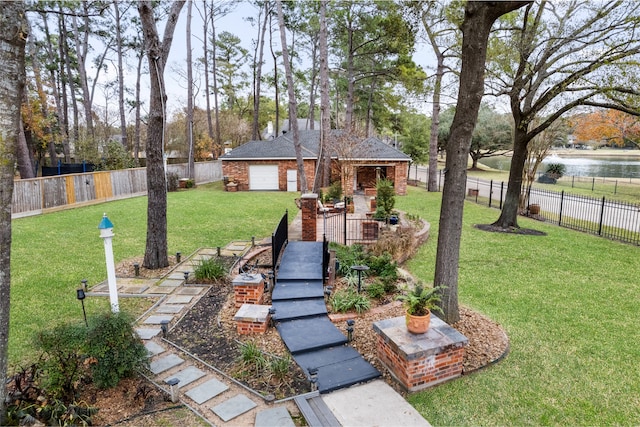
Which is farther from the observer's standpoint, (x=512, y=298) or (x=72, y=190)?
(x=72, y=190)

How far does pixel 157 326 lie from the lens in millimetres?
5262

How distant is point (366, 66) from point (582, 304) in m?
22.2

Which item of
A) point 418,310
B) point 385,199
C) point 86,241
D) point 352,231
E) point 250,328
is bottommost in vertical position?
point 250,328

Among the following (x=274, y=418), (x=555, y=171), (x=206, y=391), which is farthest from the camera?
(x=555, y=171)

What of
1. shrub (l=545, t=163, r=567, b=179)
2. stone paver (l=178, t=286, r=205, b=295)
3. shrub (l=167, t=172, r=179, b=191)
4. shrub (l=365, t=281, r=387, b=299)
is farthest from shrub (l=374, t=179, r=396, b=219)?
shrub (l=545, t=163, r=567, b=179)

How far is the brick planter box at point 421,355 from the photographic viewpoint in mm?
3955

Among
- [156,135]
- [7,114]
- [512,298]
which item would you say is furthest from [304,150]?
[7,114]

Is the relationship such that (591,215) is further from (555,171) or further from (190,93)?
(190,93)

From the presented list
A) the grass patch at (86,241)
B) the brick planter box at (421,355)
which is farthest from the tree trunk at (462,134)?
the grass patch at (86,241)

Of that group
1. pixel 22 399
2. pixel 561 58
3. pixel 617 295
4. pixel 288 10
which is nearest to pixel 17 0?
pixel 22 399

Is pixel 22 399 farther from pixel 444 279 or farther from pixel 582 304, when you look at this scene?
pixel 582 304

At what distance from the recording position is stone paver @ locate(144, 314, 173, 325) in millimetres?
5363

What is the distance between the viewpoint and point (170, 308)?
5898 millimetres

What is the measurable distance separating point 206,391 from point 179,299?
2.79 m
